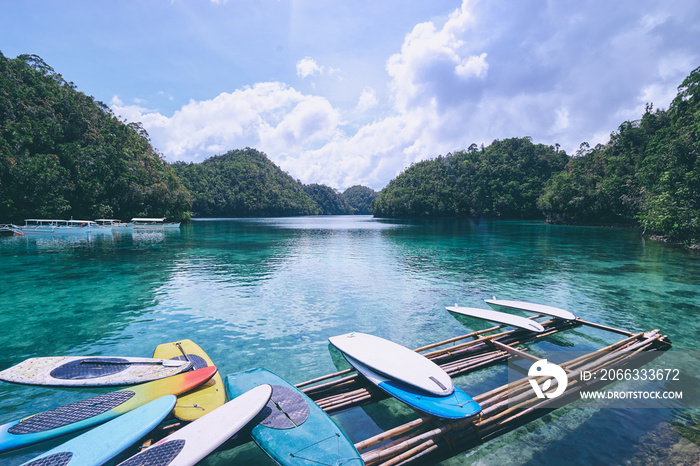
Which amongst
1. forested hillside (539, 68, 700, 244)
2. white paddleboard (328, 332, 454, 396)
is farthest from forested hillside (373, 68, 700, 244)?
white paddleboard (328, 332, 454, 396)

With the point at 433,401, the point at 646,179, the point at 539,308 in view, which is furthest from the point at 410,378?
the point at 646,179

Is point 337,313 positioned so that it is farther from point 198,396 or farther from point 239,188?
point 239,188

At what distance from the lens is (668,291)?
14.0 metres

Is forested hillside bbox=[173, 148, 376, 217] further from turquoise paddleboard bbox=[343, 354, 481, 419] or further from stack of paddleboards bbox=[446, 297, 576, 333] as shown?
turquoise paddleboard bbox=[343, 354, 481, 419]

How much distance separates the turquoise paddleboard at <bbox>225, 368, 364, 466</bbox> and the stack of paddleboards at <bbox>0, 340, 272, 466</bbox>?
0.29 metres

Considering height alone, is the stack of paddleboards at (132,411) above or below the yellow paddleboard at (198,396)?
above

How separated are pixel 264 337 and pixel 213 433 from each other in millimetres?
5805

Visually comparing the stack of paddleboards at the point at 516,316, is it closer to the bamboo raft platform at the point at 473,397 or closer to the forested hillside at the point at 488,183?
the bamboo raft platform at the point at 473,397

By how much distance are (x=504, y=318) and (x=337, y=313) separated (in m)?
5.62

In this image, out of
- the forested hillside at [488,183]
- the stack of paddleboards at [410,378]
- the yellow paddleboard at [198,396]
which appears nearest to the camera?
the stack of paddleboards at [410,378]

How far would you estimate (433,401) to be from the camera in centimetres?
474

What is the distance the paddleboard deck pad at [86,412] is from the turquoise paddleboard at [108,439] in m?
0.43

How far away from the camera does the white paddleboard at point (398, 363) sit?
16.8 ft

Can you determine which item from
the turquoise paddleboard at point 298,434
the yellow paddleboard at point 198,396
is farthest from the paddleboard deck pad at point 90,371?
the turquoise paddleboard at point 298,434
